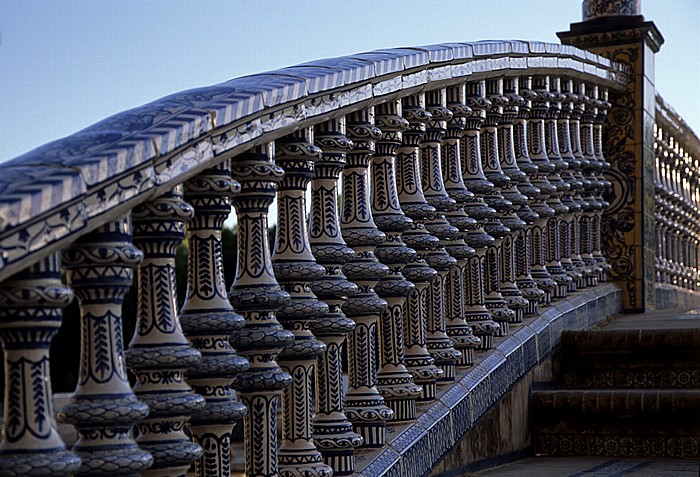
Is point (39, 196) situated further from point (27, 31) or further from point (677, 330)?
point (27, 31)

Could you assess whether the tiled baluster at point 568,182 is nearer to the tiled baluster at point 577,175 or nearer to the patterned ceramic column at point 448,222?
the tiled baluster at point 577,175

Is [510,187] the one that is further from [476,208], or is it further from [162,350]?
[162,350]

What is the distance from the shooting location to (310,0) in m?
24.6

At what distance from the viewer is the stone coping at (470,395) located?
3.52 meters

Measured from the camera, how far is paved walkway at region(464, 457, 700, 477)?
4262 mm

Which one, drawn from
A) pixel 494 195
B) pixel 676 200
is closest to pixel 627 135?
pixel 676 200

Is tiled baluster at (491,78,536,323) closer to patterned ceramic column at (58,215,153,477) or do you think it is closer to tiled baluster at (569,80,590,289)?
tiled baluster at (569,80,590,289)

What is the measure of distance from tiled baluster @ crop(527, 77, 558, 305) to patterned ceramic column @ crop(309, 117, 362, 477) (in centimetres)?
234

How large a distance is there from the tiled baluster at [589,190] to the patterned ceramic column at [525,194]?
3.54 feet

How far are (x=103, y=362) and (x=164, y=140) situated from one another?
41cm

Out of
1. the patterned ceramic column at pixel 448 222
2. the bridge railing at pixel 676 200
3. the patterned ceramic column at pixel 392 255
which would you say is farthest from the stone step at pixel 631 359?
the bridge railing at pixel 676 200

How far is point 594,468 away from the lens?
4469 millimetres

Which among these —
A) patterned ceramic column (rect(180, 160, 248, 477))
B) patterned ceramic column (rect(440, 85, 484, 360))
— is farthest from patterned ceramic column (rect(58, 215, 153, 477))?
patterned ceramic column (rect(440, 85, 484, 360))

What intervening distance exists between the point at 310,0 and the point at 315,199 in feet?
71.7
